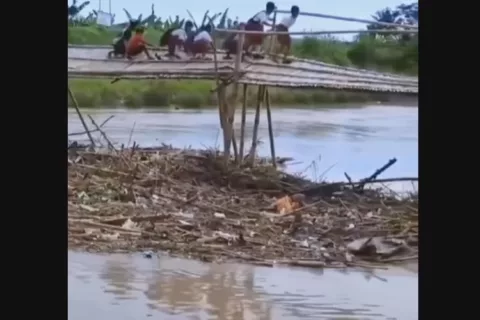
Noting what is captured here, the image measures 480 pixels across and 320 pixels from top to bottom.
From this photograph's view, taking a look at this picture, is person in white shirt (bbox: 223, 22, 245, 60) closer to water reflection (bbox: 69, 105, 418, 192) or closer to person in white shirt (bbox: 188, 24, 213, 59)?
person in white shirt (bbox: 188, 24, 213, 59)

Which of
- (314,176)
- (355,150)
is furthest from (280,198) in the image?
(355,150)

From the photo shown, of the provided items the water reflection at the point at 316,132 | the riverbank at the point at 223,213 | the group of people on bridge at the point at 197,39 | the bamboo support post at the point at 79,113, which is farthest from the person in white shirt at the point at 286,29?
the bamboo support post at the point at 79,113

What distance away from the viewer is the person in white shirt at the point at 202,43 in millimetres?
1526

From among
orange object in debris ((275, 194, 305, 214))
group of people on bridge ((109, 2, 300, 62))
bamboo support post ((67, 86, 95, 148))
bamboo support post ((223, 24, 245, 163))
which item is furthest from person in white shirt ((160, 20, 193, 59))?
orange object in debris ((275, 194, 305, 214))

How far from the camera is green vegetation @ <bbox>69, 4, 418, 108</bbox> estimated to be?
4.93ft

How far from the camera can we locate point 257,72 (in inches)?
61.6

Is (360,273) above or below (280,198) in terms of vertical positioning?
below

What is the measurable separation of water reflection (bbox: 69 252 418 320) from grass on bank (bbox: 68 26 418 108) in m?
0.35

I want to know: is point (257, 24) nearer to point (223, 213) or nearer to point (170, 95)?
point (170, 95)

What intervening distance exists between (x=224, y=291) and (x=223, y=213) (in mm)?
169

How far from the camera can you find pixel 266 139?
1528 mm
